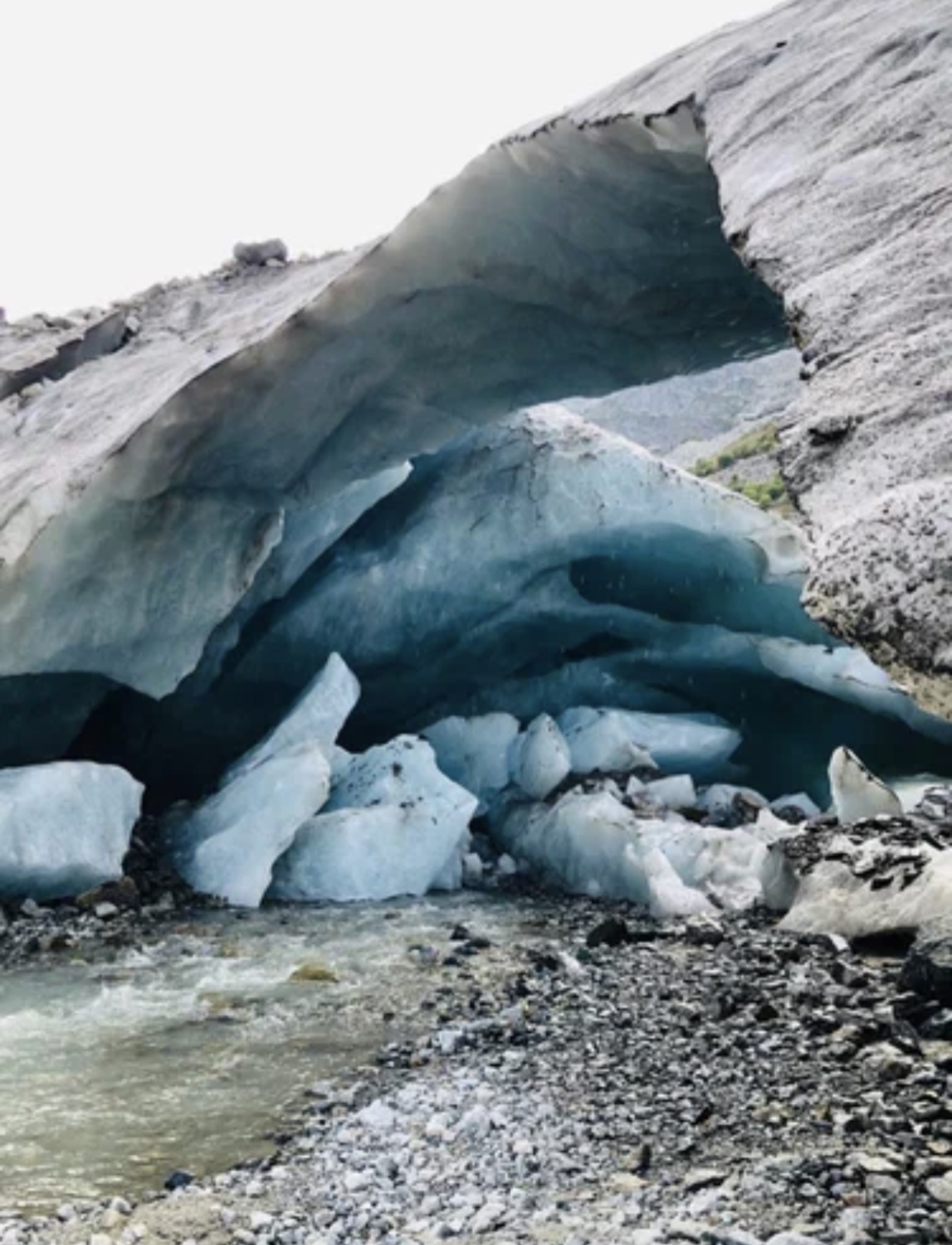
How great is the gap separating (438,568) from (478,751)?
1661 millimetres

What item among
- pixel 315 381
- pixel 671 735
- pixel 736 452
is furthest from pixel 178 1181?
pixel 736 452

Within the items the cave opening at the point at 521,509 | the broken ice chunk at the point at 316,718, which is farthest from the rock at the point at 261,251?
the broken ice chunk at the point at 316,718

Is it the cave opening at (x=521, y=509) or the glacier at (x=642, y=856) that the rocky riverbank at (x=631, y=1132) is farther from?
the cave opening at (x=521, y=509)

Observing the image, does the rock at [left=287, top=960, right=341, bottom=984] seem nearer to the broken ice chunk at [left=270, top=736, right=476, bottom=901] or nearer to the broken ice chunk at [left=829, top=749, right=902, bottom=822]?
the broken ice chunk at [left=270, top=736, right=476, bottom=901]

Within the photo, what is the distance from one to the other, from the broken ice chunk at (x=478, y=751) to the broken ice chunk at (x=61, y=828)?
3529 millimetres

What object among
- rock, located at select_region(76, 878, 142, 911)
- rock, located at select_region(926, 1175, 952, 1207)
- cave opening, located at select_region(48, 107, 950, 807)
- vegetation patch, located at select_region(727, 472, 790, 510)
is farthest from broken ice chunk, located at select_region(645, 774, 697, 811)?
vegetation patch, located at select_region(727, 472, 790, 510)

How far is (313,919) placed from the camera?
8.69 metres

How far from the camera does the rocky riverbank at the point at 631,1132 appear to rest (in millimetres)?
3316

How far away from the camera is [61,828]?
827 centimetres

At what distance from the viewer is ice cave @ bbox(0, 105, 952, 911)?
27.0ft

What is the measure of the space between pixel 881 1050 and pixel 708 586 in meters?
8.12

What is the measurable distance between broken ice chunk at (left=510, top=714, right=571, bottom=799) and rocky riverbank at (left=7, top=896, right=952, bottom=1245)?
498 cm

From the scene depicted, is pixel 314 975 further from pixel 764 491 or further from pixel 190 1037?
pixel 764 491

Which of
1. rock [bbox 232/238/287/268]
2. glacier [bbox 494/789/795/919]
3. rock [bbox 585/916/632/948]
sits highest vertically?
rock [bbox 232/238/287/268]
